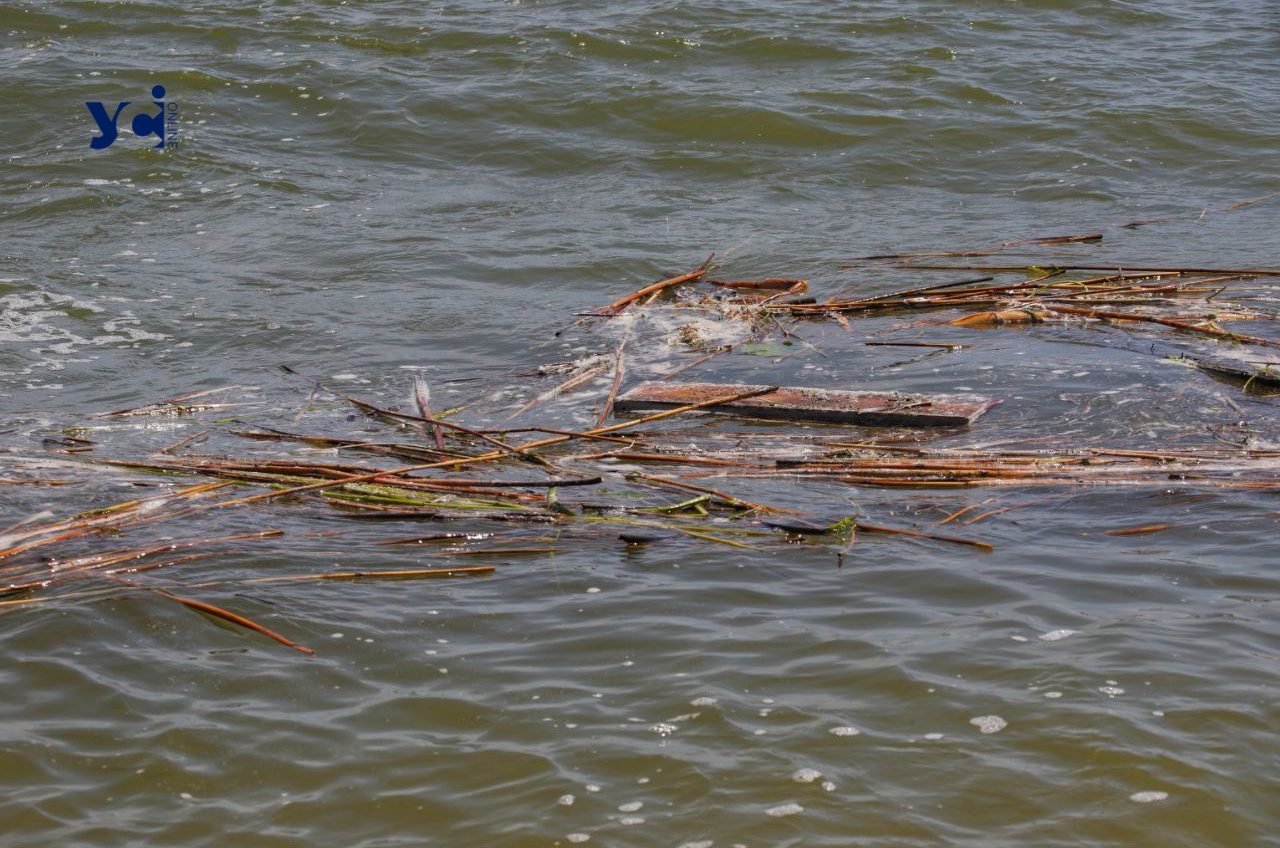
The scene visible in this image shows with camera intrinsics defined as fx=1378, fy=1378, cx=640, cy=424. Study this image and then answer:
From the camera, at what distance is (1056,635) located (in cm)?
373

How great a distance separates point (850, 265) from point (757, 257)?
0.70 meters

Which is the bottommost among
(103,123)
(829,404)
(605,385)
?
(605,385)

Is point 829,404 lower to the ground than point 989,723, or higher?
higher

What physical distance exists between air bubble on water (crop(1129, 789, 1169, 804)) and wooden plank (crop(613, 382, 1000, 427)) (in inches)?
95.9

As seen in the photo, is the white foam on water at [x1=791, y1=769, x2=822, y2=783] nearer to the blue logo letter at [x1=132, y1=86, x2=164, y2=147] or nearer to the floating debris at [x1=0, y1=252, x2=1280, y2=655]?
the floating debris at [x1=0, y1=252, x2=1280, y2=655]

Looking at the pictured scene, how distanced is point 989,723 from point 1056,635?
506 millimetres

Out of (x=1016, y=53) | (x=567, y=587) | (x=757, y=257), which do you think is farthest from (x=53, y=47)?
(x=567, y=587)

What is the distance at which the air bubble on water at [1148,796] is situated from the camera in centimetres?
304

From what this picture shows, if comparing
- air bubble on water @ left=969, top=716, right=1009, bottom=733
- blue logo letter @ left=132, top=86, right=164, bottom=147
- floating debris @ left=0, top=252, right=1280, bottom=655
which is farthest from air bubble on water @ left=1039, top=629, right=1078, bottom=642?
blue logo letter @ left=132, top=86, right=164, bottom=147

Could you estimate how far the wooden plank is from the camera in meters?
5.39

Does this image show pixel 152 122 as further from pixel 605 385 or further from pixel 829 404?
pixel 829 404

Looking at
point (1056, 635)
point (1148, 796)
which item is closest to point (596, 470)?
point (1056, 635)

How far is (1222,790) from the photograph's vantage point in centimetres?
306

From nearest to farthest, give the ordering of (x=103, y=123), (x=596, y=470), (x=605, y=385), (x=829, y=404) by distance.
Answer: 1. (x=596, y=470)
2. (x=829, y=404)
3. (x=605, y=385)
4. (x=103, y=123)
